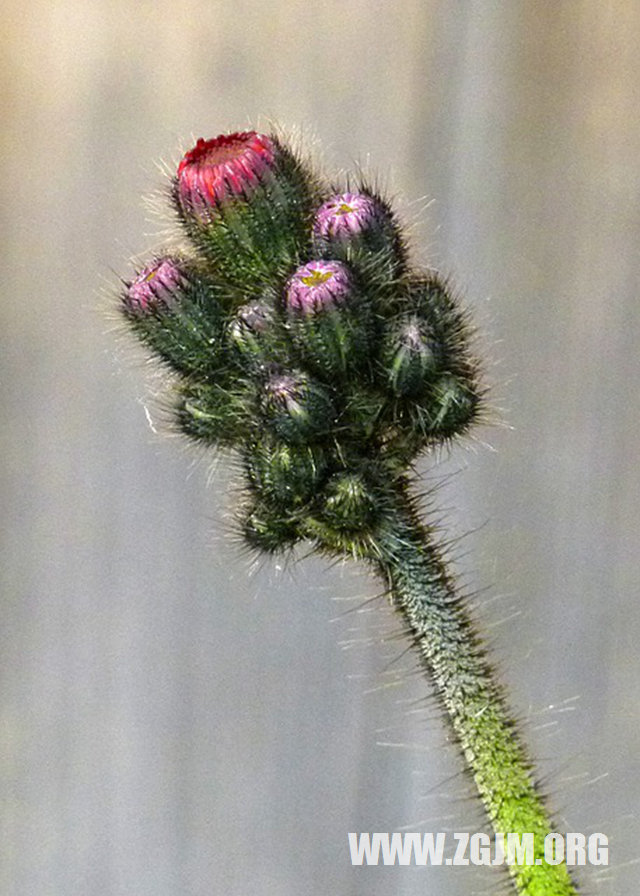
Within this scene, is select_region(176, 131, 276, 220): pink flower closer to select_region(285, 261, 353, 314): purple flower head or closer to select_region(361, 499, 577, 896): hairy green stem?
select_region(285, 261, 353, 314): purple flower head

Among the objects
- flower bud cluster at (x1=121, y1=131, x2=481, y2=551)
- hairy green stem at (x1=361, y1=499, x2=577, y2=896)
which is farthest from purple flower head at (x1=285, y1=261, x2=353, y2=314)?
→ hairy green stem at (x1=361, y1=499, x2=577, y2=896)

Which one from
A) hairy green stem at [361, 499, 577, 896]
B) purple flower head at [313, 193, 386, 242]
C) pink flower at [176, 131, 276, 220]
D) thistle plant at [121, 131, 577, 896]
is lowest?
hairy green stem at [361, 499, 577, 896]

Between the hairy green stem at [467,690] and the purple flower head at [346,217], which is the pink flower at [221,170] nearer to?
the purple flower head at [346,217]

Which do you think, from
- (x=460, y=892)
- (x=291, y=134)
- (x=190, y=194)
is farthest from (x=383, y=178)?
(x=460, y=892)

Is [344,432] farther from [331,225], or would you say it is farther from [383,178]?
[383,178]

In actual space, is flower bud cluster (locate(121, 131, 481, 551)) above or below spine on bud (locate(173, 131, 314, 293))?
below

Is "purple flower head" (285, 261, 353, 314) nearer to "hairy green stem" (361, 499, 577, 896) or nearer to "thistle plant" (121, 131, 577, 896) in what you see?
"thistle plant" (121, 131, 577, 896)
